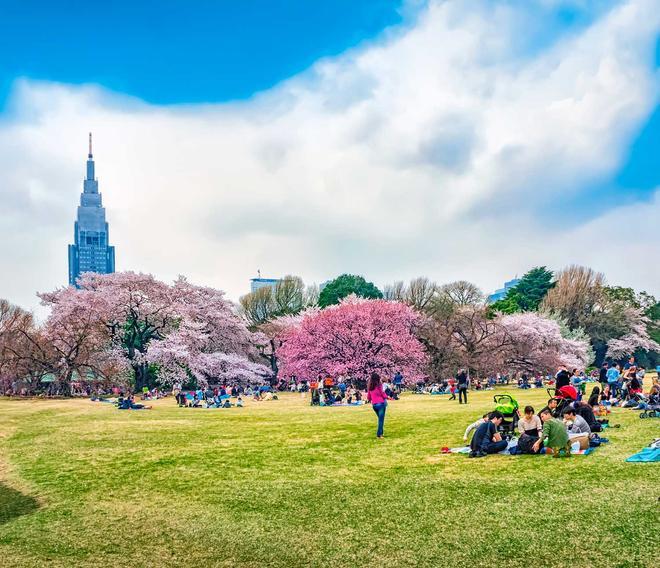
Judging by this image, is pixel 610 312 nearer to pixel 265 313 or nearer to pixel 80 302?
pixel 265 313

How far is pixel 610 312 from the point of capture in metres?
60.8

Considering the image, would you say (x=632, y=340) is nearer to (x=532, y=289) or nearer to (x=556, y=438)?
(x=532, y=289)

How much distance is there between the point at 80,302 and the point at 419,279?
39.5 metres

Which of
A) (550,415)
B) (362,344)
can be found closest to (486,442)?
(550,415)

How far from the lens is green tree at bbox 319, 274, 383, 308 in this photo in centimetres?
6669

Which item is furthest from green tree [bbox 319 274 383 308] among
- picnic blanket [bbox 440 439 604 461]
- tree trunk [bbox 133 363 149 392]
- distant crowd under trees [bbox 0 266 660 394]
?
picnic blanket [bbox 440 439 604 461]

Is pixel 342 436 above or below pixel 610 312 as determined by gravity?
below

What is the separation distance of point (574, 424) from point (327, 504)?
6331 mm

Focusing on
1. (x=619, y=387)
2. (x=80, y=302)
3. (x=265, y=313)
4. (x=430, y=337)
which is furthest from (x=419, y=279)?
(x=619, y=387)

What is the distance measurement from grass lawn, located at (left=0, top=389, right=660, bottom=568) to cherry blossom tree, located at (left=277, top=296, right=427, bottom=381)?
25.0m

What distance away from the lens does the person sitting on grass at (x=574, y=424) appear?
12.3m

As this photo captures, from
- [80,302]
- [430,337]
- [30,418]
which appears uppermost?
[80,302]

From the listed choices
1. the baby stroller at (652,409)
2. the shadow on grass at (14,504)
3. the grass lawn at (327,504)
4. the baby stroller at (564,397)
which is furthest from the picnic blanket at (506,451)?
the shadow on grass at (14,504)

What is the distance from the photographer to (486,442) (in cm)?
1192
